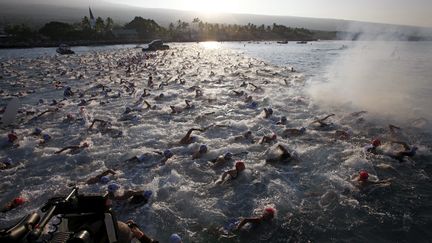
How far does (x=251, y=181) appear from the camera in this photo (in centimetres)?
1232

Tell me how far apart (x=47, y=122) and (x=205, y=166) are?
11.9 m

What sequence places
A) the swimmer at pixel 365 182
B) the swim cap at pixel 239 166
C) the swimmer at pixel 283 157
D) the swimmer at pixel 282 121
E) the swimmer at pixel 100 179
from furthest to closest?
1. the swimmer at pixel 282 121
2. the swimmer at pixel 283 157
3. the swim cap at pixel 239 166
4. the swimmer at pixel 100 179
5. the swimmer at pixel 365 182

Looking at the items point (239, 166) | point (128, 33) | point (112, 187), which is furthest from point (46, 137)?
point (128, 33)

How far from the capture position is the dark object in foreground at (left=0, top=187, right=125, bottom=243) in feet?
12.0

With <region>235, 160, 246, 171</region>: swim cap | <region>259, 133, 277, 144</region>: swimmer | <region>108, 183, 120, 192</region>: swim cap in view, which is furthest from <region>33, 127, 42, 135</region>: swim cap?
<region>259, 133, 277, 144</region>: swimmer

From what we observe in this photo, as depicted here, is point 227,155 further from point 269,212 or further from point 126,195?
point 126,195

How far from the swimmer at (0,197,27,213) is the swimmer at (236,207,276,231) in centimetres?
737

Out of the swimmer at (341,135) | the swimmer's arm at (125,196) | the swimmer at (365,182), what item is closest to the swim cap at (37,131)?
the swimmer's arm at (125,196)

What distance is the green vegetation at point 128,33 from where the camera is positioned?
90.4 metres

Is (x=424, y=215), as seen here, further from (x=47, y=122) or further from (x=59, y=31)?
(x=59, y=31)

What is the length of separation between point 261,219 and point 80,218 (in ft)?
21.0

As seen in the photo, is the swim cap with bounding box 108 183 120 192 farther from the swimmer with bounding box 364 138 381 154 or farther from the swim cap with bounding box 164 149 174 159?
the swimmer with bounding box 364 138 381 154

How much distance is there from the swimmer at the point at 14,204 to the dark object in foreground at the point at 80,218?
26.3 feet

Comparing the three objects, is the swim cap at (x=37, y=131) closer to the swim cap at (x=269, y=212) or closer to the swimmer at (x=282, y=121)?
the swimmer at (x=282, y=121)
